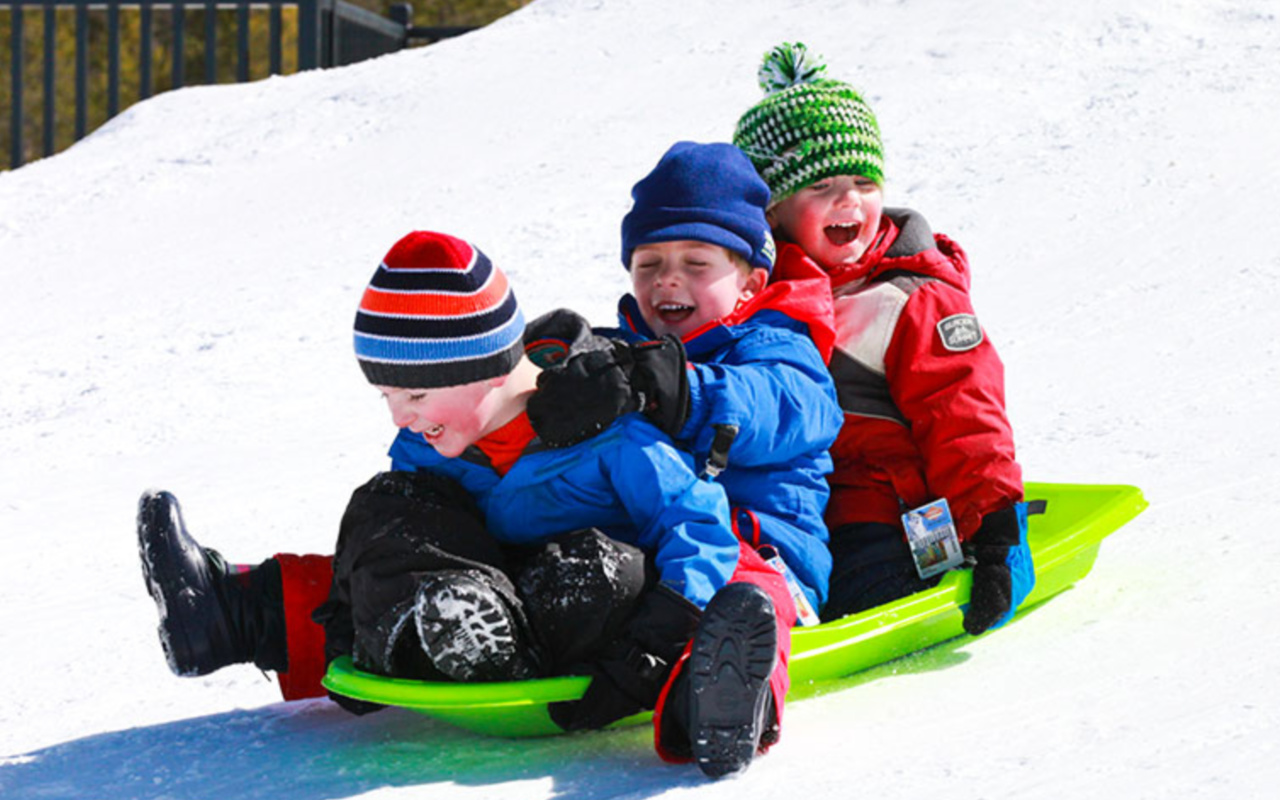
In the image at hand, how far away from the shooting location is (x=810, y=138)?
3129 mm

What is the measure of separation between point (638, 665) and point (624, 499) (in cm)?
24

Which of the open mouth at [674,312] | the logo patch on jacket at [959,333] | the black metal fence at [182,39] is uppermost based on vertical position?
the black metal fence at [182,39]

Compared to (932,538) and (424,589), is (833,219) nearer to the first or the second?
(932,538)

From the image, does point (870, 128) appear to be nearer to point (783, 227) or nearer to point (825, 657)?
point (783, 227)

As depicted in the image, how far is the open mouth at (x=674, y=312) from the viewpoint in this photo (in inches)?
109

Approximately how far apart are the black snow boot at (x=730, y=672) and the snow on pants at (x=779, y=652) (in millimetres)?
41

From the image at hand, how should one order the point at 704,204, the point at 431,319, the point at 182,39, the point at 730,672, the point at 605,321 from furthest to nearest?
1. the point at 182,39
2. the point at 605,321
3. the point at 704,204
4. the point at 431,319
5. the point at 730,672

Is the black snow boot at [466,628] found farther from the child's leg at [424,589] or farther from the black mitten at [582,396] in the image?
the black mitten at [582,396]

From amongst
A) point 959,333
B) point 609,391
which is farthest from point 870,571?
point 609,391

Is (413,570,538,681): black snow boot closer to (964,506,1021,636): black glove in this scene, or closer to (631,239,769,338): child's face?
(631,239,769,338): child's face

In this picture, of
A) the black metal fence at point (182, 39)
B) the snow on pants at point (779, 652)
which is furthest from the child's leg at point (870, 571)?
the black metal fence at point (182, 39)

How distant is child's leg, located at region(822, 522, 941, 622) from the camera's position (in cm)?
287

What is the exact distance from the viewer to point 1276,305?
5.00m

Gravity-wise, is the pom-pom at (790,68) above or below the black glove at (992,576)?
above
